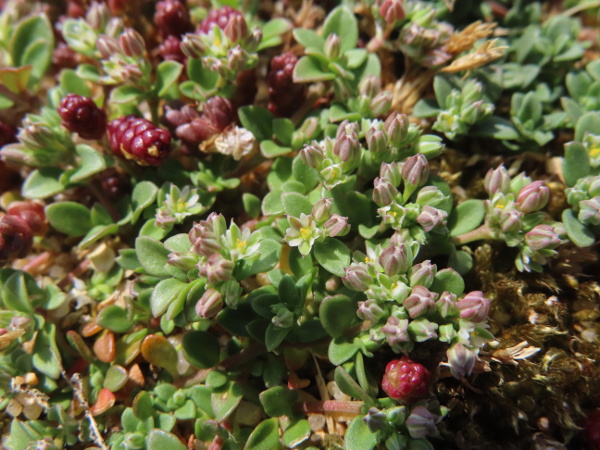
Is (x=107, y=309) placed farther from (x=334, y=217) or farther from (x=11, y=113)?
(x=11, y=113)

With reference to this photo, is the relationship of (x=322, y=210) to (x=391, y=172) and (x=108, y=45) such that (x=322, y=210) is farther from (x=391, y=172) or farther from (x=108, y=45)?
(x=108, y=45)

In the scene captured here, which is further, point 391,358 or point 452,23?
point 452,23

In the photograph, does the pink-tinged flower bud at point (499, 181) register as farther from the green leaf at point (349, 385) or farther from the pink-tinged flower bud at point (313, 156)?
the green leaf at point (349, 385)

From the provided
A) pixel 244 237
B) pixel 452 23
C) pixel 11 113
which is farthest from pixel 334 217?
pixel 11 113

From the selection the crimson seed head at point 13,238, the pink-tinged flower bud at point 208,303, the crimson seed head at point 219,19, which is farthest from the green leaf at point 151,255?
the crimson seed head at point 219,19

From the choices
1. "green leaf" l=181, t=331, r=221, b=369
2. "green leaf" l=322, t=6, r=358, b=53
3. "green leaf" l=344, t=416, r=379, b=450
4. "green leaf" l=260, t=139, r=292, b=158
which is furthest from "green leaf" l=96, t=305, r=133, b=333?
"green leaf" l=322, t=6, r=358, b=53
